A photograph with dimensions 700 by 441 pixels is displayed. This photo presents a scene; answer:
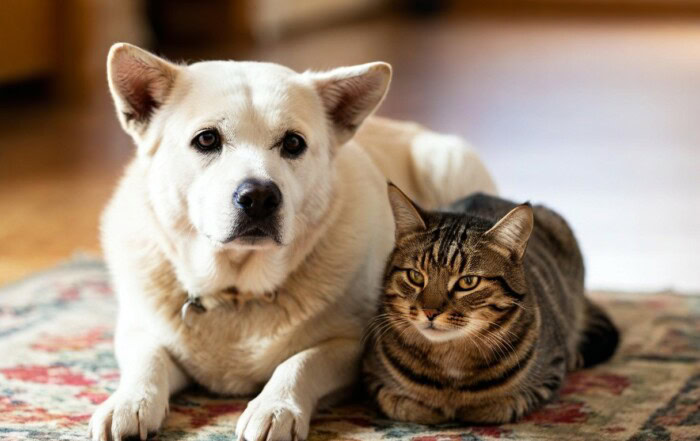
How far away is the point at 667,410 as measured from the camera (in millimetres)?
2131

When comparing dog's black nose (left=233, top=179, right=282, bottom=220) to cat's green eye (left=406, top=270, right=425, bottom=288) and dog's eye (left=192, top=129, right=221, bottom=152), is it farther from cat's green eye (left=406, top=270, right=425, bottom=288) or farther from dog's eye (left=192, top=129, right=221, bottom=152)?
cat's green eye (left=406, top=270, right=425, bottom=288)

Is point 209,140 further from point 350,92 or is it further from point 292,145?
point 350,92

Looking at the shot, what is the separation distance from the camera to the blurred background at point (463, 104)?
3648 millimetres

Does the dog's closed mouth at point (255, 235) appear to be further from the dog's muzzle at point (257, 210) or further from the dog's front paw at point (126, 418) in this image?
the dog's front paw at point (126, 418)

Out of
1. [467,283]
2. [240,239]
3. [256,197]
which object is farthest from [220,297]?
[467,283]

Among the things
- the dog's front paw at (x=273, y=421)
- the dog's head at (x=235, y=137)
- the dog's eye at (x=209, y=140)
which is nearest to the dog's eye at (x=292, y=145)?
the dog's head at (x=235, y=137)

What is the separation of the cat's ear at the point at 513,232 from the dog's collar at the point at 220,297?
0.52 meters

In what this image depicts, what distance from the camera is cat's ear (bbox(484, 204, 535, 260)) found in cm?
188

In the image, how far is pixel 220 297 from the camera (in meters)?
2.18

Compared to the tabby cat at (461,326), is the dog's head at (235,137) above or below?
above

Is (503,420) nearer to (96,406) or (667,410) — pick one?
(667,410)

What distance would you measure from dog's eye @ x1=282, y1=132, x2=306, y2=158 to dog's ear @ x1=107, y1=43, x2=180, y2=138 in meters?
0.27

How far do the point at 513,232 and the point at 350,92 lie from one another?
53 centimetres

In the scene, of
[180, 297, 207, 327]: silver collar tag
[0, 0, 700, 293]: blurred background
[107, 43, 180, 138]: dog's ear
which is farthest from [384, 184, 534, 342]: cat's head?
[0, 0, 700, 293]: blurred background
